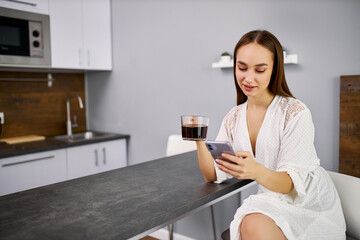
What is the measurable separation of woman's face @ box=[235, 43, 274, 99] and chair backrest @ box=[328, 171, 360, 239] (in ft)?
2.06

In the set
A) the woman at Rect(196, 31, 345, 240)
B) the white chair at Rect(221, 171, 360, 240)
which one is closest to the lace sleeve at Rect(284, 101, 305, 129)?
the woman at Rect(196, 31, 345, 240)

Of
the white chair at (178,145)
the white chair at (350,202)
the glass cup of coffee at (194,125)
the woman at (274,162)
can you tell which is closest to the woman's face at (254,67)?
the woman at (274,162)

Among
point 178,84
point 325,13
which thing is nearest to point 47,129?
point 178,84

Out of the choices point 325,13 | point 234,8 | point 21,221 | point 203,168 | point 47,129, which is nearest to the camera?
point 21,221

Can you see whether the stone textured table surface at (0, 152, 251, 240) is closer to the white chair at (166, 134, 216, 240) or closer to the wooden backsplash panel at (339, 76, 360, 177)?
the wooden backsplash panel at (339, 76, 360, 177)

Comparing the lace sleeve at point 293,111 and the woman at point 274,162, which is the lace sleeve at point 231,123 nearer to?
the woman at point 274,162

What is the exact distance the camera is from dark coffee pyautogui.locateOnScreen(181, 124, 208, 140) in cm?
139

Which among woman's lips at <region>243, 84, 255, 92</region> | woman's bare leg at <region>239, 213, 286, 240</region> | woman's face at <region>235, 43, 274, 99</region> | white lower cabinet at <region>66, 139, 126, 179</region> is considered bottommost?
white lower cabinet at <region>66, 139, 126, 179</region>

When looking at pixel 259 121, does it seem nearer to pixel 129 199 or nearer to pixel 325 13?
pixel 129 199

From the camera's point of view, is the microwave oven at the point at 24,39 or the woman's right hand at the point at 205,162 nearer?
the woman's right hand at the point at 205,162

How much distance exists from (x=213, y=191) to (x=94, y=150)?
1906mm

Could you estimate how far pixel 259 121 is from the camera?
1599 millimetres

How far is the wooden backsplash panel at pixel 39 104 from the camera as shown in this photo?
10.1 ft

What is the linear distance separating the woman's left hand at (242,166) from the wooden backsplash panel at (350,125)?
987 mm
